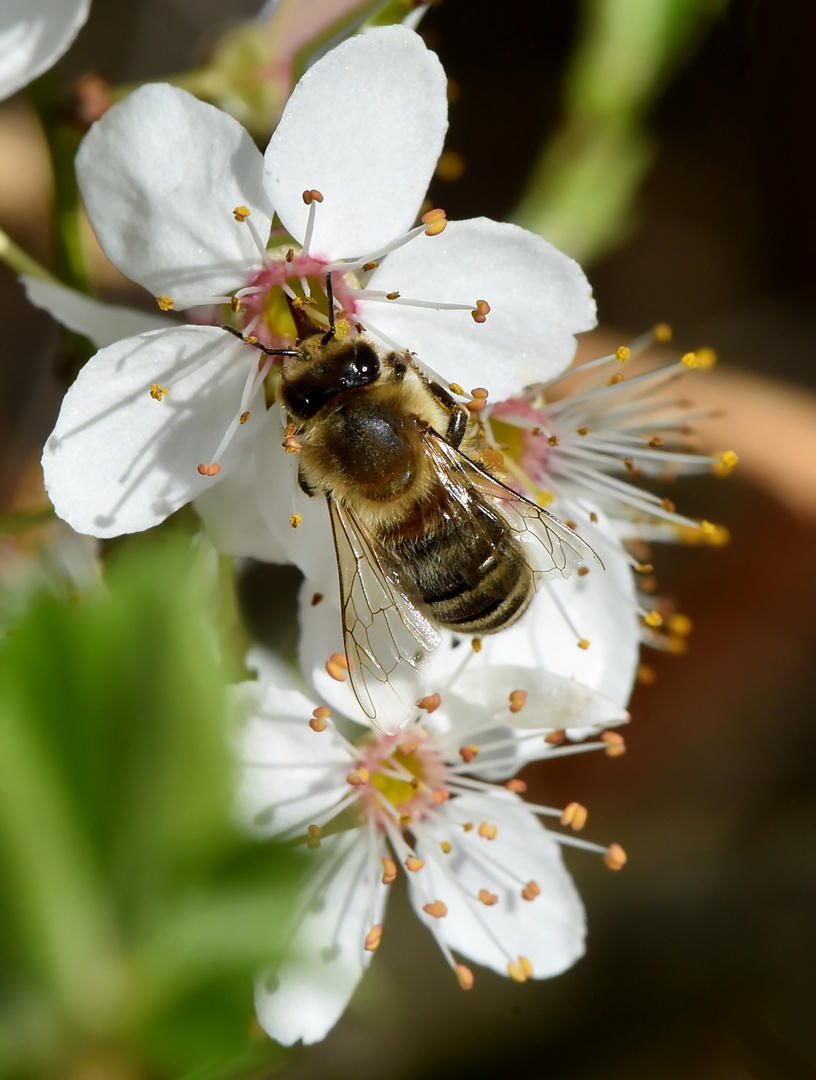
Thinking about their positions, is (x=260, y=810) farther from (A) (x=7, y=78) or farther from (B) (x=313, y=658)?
(A) (x=7, y=78)

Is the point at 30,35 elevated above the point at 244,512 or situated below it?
above

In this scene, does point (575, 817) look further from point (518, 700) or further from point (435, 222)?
point (435, 222)

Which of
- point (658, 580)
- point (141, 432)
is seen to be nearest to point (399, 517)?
point (141, 432)

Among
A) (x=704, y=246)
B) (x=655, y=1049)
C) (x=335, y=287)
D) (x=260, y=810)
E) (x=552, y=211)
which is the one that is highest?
(x=335, y=287)

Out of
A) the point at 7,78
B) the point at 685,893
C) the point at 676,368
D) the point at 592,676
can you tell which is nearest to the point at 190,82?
the point at 7,78

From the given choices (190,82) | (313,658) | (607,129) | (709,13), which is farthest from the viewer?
(607,129)

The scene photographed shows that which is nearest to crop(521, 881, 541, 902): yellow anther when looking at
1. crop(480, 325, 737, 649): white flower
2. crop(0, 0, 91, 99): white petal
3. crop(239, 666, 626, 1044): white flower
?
crop(239, 666, 626, 1044): white flower
